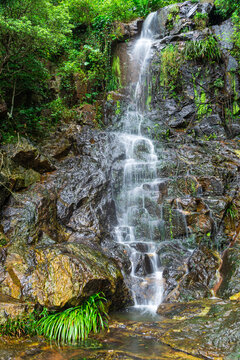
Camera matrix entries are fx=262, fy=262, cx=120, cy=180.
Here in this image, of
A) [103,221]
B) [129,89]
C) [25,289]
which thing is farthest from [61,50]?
[25,289]

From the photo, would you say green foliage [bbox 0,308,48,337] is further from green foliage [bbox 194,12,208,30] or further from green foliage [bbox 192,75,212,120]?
green foliage [bbox 194,12,208,30]

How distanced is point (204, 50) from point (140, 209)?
29.6ft

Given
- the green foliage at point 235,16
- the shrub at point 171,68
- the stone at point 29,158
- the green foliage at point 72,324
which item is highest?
the green foliage at point 235,16

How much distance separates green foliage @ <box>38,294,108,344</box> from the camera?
4289mm

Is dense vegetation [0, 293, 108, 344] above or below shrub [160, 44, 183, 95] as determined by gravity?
below

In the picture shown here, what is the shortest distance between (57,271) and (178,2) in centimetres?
1753

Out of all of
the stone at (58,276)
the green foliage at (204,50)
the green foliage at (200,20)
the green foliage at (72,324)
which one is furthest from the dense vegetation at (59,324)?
the green foliage at (200,20)

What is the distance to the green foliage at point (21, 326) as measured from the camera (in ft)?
13.7

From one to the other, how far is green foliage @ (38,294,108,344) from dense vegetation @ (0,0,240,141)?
19.2 feet

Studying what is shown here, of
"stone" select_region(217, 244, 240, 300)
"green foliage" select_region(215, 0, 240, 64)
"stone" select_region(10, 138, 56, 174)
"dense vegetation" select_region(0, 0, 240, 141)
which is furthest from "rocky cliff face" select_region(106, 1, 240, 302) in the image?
"stone" select_region(10, 138, 56, 174)

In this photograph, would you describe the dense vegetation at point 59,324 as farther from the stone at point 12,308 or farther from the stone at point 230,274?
the stone at point 230,274

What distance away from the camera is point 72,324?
439 cm

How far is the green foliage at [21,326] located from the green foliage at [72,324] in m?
0.11

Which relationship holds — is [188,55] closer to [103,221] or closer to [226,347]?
[103,221]
